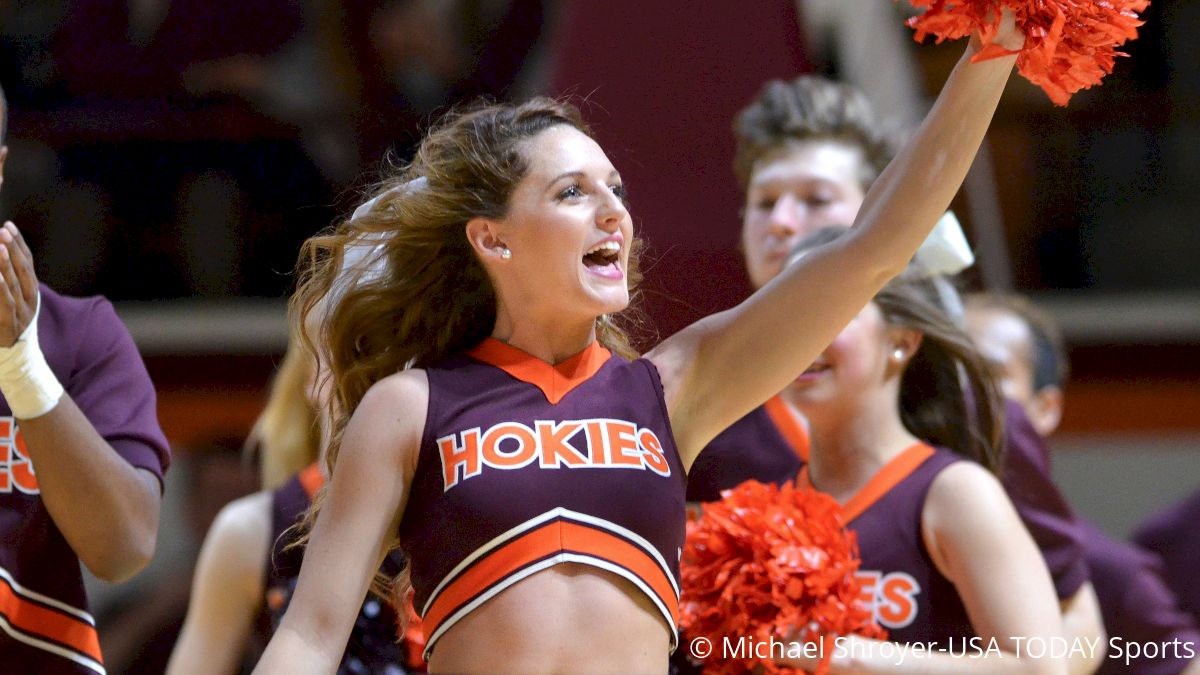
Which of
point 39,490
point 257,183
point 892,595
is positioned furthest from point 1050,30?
point 257,183

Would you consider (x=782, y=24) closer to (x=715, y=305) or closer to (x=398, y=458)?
(x=715, y=305)

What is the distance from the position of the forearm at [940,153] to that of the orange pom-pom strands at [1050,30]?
38mm

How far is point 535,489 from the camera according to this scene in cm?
218

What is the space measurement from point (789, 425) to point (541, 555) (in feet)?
4.18

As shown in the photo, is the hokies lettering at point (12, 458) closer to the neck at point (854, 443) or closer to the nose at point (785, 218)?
the neck at point (854, 443)

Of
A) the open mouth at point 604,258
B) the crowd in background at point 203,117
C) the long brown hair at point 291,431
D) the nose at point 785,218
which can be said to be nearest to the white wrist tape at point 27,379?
the open mouth at point 604,258

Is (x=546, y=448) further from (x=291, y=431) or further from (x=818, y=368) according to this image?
(x=291, y=431)

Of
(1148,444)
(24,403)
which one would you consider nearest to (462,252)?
(24,403)

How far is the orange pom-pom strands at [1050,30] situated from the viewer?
2.15 m

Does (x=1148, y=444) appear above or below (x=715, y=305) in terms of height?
below

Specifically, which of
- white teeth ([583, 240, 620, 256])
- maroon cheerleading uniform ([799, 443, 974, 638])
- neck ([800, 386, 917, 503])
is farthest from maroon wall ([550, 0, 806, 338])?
white teeth ([583, 240, 620, 256])

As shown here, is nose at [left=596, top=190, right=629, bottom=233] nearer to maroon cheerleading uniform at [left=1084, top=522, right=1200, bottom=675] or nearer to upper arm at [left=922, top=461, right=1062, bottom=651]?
upper arm at [left=922, top=461, right=1062, bottom=651]

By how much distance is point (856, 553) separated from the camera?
2.82 metres

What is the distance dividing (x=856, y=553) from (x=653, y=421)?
693 millimetres
